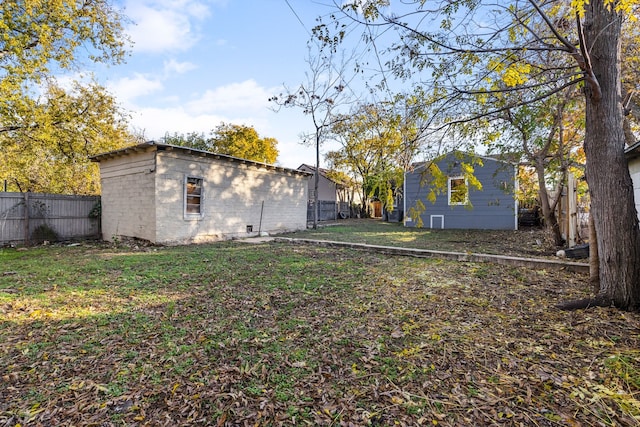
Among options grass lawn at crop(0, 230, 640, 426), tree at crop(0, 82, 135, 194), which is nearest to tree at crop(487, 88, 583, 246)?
grass lawn at crop(0, 230, 640, 426)

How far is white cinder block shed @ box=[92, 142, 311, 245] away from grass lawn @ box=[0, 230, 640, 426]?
4171mm

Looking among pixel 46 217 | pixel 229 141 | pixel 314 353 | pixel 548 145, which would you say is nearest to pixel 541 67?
pixel 314 353

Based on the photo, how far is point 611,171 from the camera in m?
3.03

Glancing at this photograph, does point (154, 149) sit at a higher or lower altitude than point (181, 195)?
higher

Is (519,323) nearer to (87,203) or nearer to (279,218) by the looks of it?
(279,218)

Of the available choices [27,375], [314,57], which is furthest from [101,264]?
[314,57]

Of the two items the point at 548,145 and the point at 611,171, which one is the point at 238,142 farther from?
the point at 611,171

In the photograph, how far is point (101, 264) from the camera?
5848mm

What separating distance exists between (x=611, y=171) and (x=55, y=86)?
15.4m

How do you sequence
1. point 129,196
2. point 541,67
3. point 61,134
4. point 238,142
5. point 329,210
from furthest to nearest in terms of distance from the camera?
point 238,142, point 329,210, point 61,134, point 129,196, point 541,67

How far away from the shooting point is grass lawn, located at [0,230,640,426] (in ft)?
5.78

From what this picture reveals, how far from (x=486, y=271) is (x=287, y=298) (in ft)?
11.5

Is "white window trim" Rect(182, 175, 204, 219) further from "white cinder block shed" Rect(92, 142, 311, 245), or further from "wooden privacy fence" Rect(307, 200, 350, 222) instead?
"wooden privacy fence" Rect(307, 200, 350, 222)

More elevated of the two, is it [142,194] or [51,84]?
[51,84]
